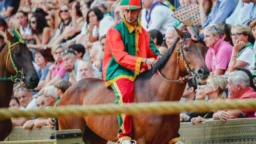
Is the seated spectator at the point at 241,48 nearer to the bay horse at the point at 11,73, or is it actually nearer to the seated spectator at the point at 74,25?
the bay horse at the point at 11,73

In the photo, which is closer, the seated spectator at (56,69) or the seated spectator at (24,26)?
the seated spectator at (56,69)

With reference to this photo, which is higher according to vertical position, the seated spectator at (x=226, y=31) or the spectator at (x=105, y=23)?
the seated spectator at (x=226, y=31)

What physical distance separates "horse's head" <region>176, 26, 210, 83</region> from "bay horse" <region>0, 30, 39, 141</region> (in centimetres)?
245

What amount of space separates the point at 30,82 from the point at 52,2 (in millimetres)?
6843

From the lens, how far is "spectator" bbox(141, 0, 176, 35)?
1307 centimetres

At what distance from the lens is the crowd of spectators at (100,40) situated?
1034 centimetres

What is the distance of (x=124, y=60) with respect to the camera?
9.77 metres

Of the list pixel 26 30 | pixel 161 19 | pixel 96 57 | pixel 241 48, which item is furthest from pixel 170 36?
pixel 26 30

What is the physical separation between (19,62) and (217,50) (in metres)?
2.59

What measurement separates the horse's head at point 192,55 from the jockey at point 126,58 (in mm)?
378

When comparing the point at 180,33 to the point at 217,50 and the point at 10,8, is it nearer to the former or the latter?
the point at 217,50

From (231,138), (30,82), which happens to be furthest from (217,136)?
(30,82)

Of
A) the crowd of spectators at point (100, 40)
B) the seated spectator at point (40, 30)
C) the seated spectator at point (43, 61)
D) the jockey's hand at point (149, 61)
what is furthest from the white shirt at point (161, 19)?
the seated spectator at point (40, 30)

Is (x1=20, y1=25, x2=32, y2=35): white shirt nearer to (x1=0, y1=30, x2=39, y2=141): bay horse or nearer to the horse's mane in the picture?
(x1=0, y1=30, x2=39, y2=141): bay horse
